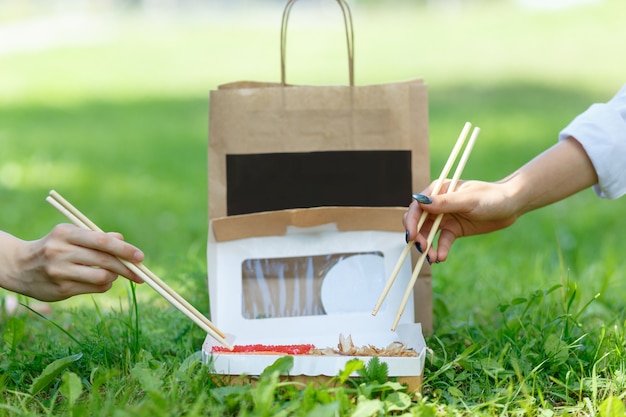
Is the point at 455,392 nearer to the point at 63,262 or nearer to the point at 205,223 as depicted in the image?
the point at 63,262

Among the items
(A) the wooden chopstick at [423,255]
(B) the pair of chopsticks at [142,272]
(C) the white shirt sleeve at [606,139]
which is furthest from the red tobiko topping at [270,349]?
(C) the white shirt sleeve at [606,139]

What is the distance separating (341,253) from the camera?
161cm

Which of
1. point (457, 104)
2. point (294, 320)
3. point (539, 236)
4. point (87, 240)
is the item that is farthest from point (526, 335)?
point (457, 104)

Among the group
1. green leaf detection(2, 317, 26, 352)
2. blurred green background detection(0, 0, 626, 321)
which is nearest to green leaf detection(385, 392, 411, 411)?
blurred green background detection(0, 0, 626, 321)

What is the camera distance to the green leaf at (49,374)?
4.28 feet

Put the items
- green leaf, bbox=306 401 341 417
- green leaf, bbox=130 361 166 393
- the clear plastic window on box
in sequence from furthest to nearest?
the clear plastic window on box → green leaf, bbox=130 361 166 393 → green leaf, bbox=306 401 341 417

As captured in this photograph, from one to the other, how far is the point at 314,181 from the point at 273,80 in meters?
4.81

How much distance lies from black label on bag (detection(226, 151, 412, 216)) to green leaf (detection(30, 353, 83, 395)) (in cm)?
44

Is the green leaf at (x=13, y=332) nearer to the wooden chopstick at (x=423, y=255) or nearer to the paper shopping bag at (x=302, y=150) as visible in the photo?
the paper shopping bag at (x=302, y=150)

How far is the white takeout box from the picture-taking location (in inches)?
59.7

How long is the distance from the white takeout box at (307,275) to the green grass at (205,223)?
0.11 metres

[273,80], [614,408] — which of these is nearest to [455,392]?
[614,408]

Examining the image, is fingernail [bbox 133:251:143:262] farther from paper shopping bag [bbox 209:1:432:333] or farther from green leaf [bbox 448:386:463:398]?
green leaf [bbox 448:386:463:398]

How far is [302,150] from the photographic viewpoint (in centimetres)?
163
